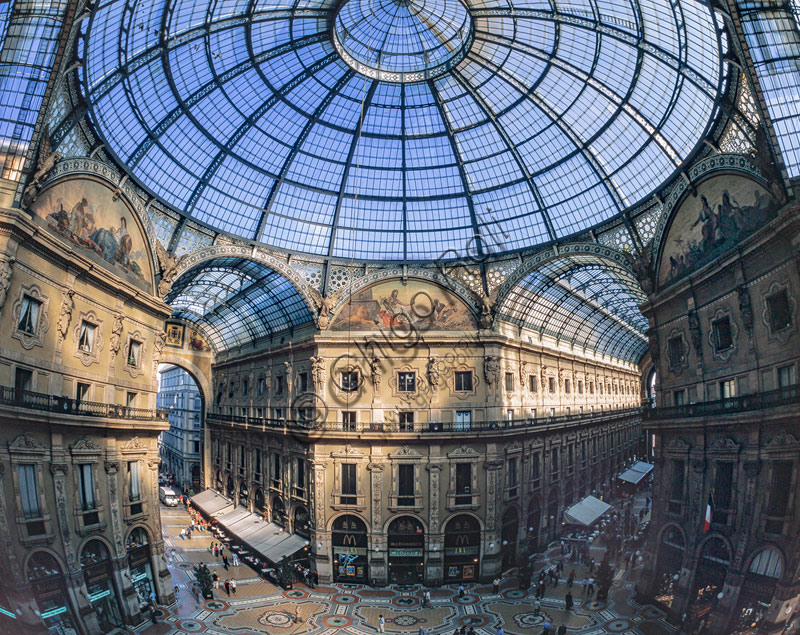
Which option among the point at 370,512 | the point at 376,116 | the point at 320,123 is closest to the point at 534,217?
the point at 376,116

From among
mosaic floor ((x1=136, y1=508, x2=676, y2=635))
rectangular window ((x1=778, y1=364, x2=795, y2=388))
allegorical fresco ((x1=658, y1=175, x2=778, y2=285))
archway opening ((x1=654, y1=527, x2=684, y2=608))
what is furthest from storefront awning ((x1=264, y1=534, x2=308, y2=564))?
rectangular window ((x1=778, y1=364, x2=795, y2=388))

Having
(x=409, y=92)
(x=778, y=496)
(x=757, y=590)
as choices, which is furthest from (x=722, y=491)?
(x=409, y=92)

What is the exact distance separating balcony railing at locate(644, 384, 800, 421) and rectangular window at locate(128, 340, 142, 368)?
124 ft

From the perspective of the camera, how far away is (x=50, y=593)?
28672mm

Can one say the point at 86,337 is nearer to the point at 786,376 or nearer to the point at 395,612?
the point at 395,612

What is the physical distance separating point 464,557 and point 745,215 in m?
34.1

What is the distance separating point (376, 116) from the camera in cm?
4747

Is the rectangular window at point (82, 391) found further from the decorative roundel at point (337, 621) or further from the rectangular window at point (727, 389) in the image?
the rectangular window at point (727, 389)

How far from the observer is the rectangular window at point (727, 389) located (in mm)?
32531

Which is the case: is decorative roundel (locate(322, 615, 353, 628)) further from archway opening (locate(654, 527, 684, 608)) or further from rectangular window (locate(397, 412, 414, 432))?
archway opening (locate(654, 527, 684, 608))

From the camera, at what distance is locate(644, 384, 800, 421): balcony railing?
2667 cm

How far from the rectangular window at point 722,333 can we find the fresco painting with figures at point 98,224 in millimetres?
39332

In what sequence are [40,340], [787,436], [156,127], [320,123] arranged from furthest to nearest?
[320,123] < [156,127] < [40,340] < [787,436]

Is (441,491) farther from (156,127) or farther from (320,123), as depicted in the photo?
(156,127)
